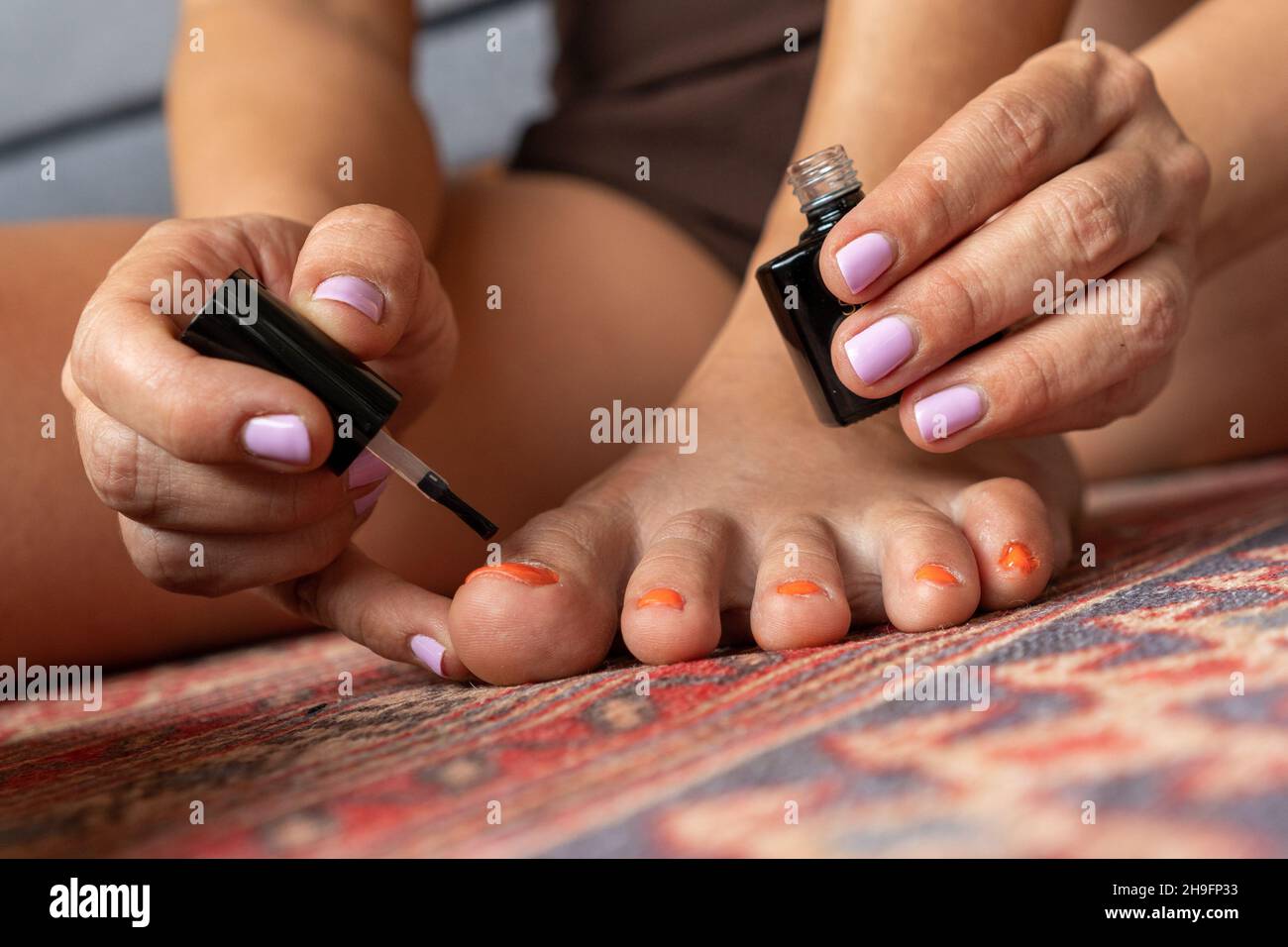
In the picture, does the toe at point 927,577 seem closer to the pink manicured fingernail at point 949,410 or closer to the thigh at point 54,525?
the pink manicured fingernail at point 949,410

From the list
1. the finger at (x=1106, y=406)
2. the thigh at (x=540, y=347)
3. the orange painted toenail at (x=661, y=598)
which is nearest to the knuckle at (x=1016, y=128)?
the finger at (x=1106, y=406)

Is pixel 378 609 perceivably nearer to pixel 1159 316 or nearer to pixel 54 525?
pixel 54 525

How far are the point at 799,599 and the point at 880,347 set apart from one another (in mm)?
110

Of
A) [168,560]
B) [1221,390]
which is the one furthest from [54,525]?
[1221,390]

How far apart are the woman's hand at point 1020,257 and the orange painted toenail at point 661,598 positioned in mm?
116

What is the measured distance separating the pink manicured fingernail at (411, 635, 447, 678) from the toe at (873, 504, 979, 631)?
19cm

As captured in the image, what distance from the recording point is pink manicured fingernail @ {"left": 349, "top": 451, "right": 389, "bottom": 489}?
0.46 meters

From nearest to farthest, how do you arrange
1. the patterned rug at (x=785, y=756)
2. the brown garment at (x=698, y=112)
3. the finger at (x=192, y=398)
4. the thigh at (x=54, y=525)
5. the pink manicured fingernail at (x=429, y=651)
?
the patterned rug at (x=785, y=756) < the finger at (x=192, y=398) < the pink manicured fingernail at (x=429, y=651) < the thigh at (x=54, y=525) < the brown garment at (x=698, y=112)

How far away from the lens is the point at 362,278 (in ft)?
1.41

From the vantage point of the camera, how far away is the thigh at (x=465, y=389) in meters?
0.65

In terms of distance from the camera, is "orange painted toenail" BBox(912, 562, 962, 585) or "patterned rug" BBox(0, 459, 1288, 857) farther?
"orange painted toenail" BBox(912, 562, 962, 585)

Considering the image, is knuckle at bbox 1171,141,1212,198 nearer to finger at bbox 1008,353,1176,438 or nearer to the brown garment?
finger at bbox 1008,353,1176,438

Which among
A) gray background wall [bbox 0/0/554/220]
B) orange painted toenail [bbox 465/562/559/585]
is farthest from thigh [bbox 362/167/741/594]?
gray background wall [bbox 0/0/554/220]
